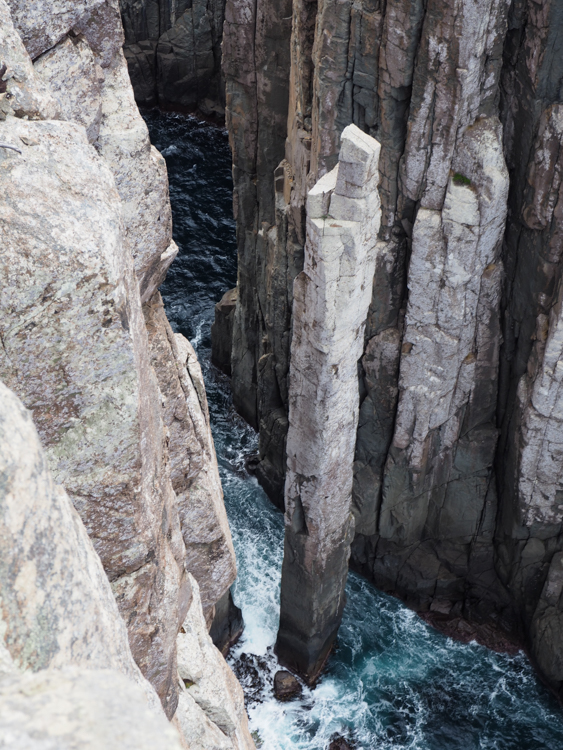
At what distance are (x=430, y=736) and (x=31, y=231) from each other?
2129 cm

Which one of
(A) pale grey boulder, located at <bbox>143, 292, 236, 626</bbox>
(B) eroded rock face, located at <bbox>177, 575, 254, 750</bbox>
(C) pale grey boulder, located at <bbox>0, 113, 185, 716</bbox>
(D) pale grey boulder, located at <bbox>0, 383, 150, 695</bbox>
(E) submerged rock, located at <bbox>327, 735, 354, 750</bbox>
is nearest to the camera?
(D) pale grey boulder, located at <bbox>0, 383, 150, 695</bbox>

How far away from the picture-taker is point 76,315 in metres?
6.12

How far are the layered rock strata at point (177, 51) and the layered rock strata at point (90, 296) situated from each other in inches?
1795

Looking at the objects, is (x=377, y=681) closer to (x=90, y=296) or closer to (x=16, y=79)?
(x=90, y=296)

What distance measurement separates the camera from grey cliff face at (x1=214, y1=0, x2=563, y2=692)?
19703 millimetres

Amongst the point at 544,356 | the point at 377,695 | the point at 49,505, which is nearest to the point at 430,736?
the point at 377,695

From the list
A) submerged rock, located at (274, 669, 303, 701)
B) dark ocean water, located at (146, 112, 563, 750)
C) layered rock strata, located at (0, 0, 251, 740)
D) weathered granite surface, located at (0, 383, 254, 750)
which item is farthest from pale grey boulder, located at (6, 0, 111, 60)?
submerged rock, located at (274, 669, 303, 701)

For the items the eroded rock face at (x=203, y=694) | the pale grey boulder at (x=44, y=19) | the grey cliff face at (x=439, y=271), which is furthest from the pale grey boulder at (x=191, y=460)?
the grey cliff face at (x=439, y=271)

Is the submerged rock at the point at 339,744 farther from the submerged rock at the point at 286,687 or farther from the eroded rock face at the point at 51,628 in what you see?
the eroded rock face at the point at 51,628

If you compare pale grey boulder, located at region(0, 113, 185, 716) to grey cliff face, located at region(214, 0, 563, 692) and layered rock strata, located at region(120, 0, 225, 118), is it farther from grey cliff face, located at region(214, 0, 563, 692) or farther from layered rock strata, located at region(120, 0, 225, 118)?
layered rock strata, located at region(120, 0, 225, 118)

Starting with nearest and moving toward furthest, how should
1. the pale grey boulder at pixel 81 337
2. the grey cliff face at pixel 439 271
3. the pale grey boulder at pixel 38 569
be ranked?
the pale grey boulder at pixel 38 569, the pale grey boulder at pixel 81 337, the grey cliff face at pixel 439 271

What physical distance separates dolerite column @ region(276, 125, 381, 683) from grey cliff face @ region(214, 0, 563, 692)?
1.67 ft

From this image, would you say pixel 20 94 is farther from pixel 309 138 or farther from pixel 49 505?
pixel 309 138

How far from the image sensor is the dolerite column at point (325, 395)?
650 inches
